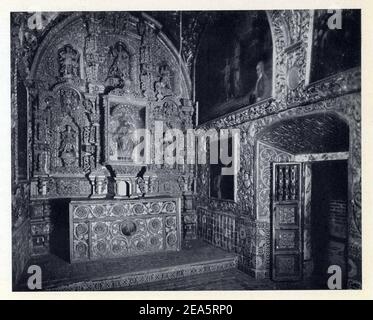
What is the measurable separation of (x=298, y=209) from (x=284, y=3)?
3.02m

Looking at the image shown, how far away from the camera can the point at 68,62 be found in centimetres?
573

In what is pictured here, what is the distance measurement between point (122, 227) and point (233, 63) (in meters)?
3.62

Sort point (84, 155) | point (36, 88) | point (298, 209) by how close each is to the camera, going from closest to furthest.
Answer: point (298, 209)
point (36, 88)
point (84, 155)

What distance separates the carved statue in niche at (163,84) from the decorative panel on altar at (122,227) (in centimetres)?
250

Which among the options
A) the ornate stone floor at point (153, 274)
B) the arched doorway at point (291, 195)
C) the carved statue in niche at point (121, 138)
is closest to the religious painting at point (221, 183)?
the arched doorway at point (291, 195)

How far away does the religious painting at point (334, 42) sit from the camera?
3193 mm

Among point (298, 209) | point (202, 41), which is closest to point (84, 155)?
point (202, 41)

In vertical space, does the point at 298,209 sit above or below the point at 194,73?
below

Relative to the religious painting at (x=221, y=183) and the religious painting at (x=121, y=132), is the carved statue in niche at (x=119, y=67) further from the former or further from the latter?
the religious painting at (x=221, y=183)

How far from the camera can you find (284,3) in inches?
135

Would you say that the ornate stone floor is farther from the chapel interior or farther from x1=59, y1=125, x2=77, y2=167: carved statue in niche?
x1=59, y1=125, x2=77, y2=167: carved statue in niche

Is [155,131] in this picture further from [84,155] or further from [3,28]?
[3,28]

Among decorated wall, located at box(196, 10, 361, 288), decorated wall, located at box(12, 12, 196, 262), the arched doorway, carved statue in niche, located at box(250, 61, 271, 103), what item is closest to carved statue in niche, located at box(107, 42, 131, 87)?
decorated wall, located at box(12, 12, 196, 262)

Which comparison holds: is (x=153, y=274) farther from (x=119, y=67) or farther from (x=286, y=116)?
(x=119, y=67)
